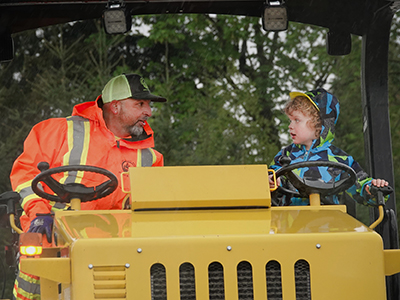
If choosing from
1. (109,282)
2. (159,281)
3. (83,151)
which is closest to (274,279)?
(159,281)

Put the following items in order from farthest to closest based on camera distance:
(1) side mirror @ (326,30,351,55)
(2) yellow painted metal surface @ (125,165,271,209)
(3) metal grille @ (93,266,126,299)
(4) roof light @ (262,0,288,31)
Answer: (1) side mirror @ (326,30,351,55), (4) roof light @ (262,0,288,31), (2) yellow painted metal surface @ (125,165,271,209), (3) metal grille @ (93,266,126,299)

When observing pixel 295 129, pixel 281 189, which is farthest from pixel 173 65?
pixel 281 189

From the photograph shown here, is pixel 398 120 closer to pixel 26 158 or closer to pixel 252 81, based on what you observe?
pixel 252 81

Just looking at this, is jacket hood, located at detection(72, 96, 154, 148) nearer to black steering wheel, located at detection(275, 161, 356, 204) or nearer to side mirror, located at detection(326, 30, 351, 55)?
black steering wheel, located at detection(275, 161, 356, 204)

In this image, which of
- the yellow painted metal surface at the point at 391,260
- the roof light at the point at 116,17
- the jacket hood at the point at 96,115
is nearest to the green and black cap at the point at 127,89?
the jacket hood at the point at 96,115

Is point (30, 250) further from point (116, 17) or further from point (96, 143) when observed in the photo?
point (116, 17)

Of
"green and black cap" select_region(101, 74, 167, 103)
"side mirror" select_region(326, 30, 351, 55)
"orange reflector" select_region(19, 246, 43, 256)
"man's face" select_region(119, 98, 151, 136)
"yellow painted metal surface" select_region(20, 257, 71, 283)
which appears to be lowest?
"yellow painted metal surface" select_region(20, 257, 71, 283)

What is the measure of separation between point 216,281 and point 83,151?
1.95m

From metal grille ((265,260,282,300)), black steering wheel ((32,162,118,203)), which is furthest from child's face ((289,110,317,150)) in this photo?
metal grille ((265,260,282,300))

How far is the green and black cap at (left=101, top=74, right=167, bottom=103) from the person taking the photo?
4703 millimetres

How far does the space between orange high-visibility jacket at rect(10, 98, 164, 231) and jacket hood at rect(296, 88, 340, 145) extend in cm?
114

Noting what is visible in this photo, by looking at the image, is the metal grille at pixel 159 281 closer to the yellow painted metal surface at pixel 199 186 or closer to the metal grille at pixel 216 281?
the metal grille at pixel 216 281

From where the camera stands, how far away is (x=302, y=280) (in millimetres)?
2629

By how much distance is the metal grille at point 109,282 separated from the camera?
251 cm
